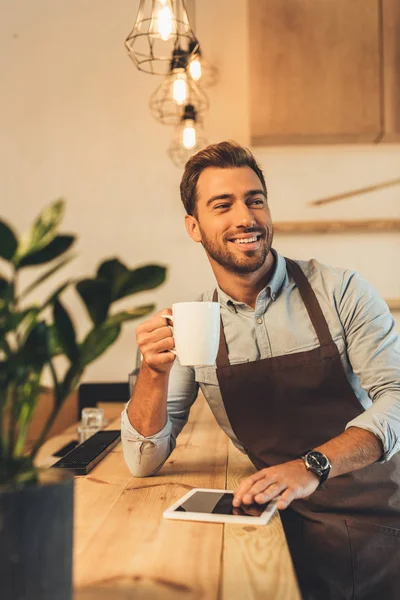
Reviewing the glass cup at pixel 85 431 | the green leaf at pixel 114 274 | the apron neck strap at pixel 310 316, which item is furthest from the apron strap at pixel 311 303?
the green leaf at pixel 114 274

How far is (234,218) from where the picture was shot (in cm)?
154

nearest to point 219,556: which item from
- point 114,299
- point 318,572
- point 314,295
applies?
point 114,299

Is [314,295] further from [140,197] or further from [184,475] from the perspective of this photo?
[140,197]

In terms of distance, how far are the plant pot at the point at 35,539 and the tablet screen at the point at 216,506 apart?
37 cm

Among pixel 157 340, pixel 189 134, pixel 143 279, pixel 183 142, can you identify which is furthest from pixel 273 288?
pixel 183 142

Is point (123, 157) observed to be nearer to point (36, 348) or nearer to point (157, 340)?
point (157, 340)

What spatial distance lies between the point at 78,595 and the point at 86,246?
2.22 metres

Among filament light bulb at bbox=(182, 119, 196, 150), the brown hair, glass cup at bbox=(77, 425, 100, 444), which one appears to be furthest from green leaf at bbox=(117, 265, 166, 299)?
filament light bulb at bbox=(182, 119, 196, 150)

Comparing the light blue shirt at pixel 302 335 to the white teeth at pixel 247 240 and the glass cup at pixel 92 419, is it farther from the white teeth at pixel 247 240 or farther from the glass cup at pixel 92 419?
the glass cup at pixel 92 419

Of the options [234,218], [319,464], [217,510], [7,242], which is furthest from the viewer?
[234,218]

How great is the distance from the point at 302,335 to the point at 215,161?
0.52 meters

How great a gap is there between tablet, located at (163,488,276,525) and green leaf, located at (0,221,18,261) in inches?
19.8

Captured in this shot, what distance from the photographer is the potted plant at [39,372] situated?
19.0 inches

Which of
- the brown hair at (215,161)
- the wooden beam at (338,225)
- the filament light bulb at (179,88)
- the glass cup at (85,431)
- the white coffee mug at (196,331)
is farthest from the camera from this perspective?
the wooden beam at (338,225)
